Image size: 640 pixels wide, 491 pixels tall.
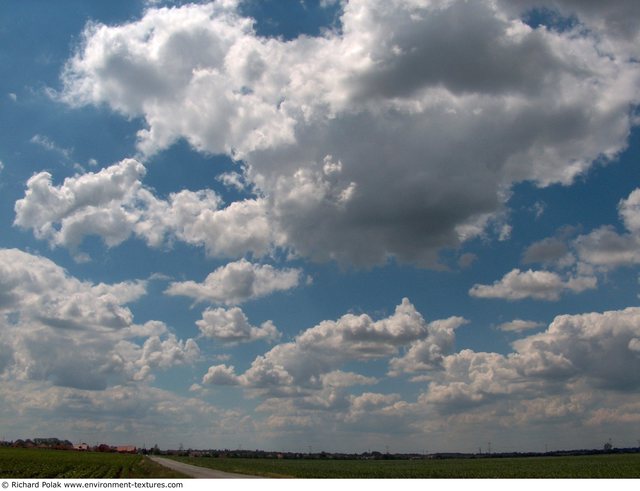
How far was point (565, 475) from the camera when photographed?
87.8 metres

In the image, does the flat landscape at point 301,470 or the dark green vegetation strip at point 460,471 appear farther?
the dark green vegetation strip at point 460,471

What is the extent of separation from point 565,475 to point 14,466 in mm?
85180

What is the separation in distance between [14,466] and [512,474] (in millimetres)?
81629

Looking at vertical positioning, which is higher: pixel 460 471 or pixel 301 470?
pixel 460 471

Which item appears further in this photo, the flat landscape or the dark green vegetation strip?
the dark green vegetation strip

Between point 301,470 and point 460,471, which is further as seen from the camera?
point 301,470
